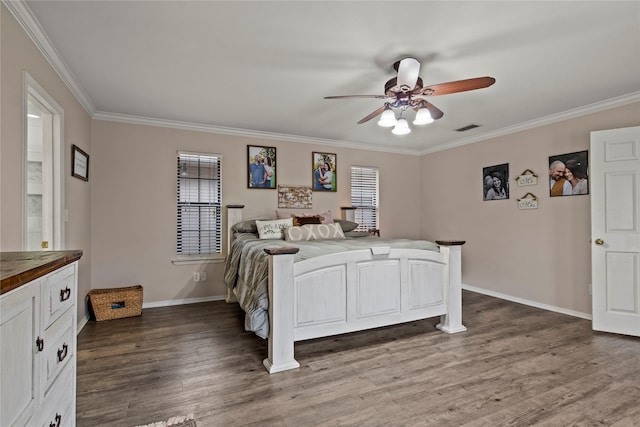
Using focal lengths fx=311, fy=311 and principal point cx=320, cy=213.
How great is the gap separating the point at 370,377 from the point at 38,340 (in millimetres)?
1964

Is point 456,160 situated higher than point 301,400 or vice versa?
point 456,160

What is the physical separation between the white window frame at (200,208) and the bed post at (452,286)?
9.62 feet

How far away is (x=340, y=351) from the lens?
2.74 metres

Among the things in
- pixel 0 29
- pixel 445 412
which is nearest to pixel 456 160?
pixel 445 412

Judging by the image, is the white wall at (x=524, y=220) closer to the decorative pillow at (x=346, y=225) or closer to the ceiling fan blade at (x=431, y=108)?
the decorative pillow at (x=346, y=225)

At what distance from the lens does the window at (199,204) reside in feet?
13.8

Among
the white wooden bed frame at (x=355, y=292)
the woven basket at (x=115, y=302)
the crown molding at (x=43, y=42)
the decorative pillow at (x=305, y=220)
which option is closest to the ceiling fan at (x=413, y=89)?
the white wooden bed frame at (x=355, y=292)

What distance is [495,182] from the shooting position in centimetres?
459

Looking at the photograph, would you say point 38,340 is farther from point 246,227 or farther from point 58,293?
point 246,227

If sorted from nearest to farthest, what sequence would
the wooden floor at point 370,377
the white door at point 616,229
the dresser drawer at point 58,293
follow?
the dresser drawer at point 58,293 < the wooden floor at point 370,377 < the white door at point 616,229

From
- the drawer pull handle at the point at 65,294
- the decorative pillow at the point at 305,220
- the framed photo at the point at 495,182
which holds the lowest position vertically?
the drawer pull handle at the point at 65,294

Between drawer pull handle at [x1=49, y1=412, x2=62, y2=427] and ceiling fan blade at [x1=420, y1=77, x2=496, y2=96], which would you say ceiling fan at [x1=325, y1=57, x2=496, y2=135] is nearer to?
ceiling fan blade at [x1=420, y1=77, x2=496, y2=96]

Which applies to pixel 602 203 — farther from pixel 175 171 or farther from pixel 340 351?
pixel 175 171

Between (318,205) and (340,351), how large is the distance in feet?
8.74
